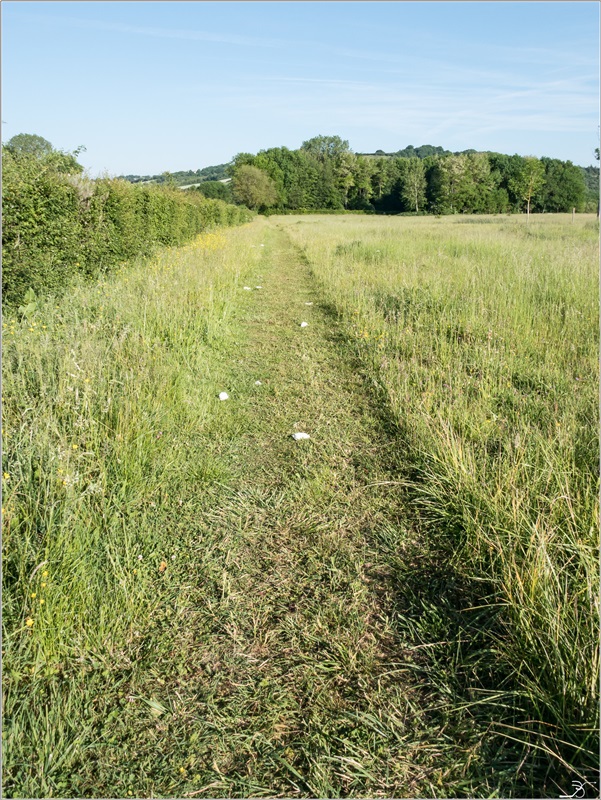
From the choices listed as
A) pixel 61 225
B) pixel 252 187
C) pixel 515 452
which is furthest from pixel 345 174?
pixel 515 452

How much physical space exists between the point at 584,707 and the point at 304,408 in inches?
138

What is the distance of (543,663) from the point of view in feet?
6.29

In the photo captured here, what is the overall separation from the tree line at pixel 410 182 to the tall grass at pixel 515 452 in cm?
4762

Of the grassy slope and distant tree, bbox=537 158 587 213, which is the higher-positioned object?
distant tree, bbox=537 158 587 213

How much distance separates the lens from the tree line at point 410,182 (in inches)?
2461

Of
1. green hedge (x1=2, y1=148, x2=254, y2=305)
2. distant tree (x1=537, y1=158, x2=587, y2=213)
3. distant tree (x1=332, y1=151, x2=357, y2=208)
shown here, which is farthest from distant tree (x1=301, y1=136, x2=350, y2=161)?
green hedge (x1=2, y1=148, x2=254, y2=305)

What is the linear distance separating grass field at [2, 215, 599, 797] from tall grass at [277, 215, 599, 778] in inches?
0.9

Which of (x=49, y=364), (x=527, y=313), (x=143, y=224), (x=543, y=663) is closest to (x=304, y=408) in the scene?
(x=49, y=364)

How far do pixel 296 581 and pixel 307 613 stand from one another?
25 centimetres

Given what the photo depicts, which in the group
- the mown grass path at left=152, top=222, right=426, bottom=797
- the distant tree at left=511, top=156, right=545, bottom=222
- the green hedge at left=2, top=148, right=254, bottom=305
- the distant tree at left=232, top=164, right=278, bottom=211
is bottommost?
the mown grass path at left=152, top=222, right=426, bottom=797

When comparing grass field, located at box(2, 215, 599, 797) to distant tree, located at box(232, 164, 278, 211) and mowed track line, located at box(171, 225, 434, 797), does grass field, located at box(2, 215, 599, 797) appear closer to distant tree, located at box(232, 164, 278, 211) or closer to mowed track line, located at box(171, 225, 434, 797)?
mowed track line, located at box(171, 225, 434, 797)

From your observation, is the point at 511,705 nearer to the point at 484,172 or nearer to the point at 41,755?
the point at 41,755

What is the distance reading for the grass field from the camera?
5.90 feet

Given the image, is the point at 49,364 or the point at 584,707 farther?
the point at 49,364
